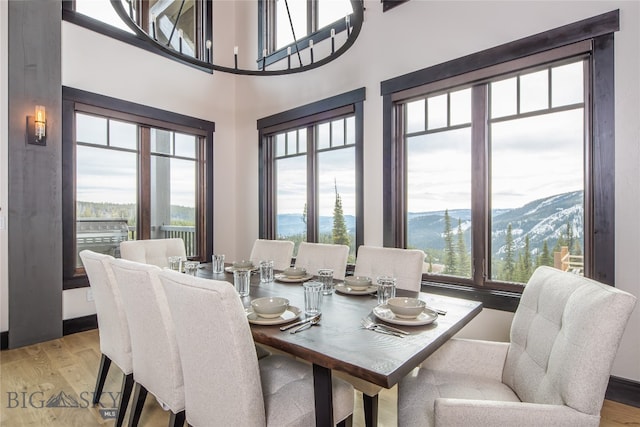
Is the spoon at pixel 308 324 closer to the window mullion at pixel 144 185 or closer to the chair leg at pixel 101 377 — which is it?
the chair leg at pixel 101 377

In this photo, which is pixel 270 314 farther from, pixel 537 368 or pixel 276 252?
pixel 276 252

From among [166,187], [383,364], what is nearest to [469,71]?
[383,364]

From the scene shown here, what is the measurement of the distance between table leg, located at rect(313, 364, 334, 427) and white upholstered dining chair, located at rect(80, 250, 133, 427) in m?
1.16

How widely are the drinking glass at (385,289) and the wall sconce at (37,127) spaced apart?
3353 mm

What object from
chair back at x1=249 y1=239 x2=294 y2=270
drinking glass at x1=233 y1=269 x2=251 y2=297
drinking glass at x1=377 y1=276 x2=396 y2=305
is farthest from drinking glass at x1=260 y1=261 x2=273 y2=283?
drinking glass at x1=377 y1=276 x2=396 y2=305

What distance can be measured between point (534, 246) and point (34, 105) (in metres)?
4.48

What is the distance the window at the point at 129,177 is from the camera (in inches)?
134

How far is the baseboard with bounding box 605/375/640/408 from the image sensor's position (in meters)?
2.04

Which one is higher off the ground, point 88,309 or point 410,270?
point 410,270

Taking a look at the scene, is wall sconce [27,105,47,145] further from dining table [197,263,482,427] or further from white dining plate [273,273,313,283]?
dining table [197,263,482,427]

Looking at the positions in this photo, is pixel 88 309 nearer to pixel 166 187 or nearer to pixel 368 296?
pixel 166 187

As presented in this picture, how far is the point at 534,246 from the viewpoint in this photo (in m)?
2.51

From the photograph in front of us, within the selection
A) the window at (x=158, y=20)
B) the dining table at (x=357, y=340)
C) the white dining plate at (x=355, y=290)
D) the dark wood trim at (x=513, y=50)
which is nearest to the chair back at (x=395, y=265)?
the white dining plate at (x=355, y=290)

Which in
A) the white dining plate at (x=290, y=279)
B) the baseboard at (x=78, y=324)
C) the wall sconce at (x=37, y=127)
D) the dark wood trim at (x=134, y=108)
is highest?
the dark wood trim at (x=134, y=108)
